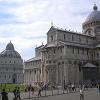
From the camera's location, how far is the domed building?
117 metres

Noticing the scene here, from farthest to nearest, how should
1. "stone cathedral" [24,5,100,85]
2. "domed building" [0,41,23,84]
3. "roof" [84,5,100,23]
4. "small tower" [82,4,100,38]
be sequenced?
"domed building" [0,41,23,84], "roof" [84,5,100,23], "small tower" [82,4,100,38], "stone cathedral" [24,5,100,85]

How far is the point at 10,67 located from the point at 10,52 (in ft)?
28.1

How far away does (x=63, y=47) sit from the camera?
209ft

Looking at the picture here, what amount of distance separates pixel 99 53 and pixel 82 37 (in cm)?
728

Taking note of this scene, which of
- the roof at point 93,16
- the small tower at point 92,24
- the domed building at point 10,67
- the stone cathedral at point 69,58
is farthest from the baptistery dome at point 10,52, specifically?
the stone cathedral at point 69,58

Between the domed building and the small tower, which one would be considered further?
the domed building

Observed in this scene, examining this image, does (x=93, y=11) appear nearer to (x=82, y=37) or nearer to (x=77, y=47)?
(x=82, y=37)

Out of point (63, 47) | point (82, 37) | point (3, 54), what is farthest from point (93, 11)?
point (3, 54)

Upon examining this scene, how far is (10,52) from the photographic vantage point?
407 feet

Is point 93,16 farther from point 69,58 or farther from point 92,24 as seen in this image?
point 69,58

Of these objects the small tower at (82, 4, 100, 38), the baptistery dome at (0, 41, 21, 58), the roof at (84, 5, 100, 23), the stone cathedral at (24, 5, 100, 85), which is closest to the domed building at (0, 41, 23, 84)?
the baptistery dome at (0, 41, 21, 58)

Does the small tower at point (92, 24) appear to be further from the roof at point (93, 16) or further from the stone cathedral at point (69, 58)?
the stone cathedral at point (69, 58)

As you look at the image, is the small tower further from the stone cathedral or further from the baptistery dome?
the baptistery dome

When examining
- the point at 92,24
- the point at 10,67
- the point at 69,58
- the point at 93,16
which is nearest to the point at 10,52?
the point at 10,67
